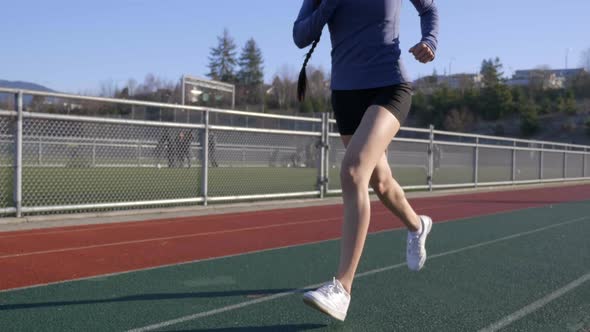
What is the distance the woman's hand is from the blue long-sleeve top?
39mm

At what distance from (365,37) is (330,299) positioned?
1.43m

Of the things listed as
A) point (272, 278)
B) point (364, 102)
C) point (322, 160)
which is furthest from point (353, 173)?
point (322, 160)

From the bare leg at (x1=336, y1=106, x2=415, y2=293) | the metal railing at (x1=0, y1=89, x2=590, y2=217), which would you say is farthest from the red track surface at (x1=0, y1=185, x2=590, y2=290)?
the bare leg at (x1=336, y1=106, x2=415, y2=293)

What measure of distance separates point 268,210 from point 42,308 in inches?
272

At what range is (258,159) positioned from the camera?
1973 cm

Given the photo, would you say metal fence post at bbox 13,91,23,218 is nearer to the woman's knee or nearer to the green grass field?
the green grass field

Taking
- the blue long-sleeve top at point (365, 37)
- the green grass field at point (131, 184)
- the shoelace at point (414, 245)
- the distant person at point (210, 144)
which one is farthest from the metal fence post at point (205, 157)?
the blue long-sleeve top at point (365, 37)

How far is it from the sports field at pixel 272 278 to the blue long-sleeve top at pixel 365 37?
1.36 m

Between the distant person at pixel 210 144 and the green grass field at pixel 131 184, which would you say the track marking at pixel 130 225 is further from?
the distant person at pixel 210 144

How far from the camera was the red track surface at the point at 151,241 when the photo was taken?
4.95 m

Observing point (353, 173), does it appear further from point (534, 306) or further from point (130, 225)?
point (130, 225)

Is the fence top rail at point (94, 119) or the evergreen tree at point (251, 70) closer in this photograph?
the fence top rail at point (94, 119)

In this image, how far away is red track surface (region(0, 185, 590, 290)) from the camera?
4.95m

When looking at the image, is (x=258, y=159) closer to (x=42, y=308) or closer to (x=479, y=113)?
(x=42, y=308)
